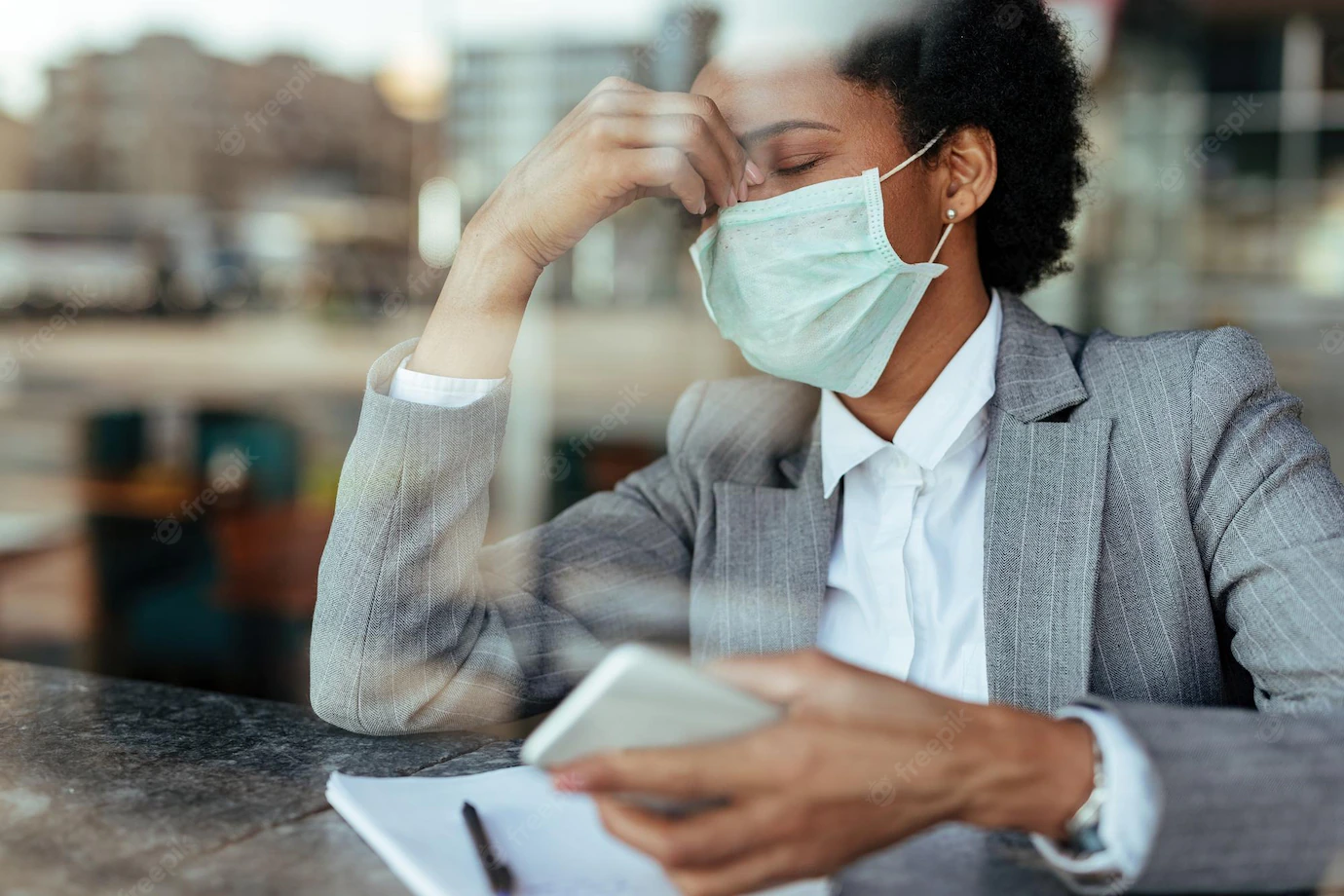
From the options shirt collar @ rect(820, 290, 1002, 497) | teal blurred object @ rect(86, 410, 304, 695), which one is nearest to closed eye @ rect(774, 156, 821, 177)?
shirt collar @ rect(820, 290, 1002, 497)

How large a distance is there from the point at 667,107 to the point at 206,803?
0.79 metres

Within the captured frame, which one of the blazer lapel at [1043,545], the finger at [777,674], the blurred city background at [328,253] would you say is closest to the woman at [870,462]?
the blazer lapel at [1043,545]

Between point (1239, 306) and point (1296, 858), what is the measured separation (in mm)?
6847

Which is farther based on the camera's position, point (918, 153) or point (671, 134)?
point (918, 153)

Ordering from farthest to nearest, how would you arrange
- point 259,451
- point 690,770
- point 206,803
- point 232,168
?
point 232,168 → point 259,451 → point 206,803 → point 690,770

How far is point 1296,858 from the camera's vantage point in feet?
2.50

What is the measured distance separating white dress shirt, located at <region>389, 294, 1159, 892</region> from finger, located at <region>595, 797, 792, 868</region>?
A: 1.88 feet

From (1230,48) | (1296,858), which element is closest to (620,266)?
(1296,858)

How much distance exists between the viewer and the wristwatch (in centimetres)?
75

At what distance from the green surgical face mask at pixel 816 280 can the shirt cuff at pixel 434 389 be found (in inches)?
12.6

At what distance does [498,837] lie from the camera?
83cm

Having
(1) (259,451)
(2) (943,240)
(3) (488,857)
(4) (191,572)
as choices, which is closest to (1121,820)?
(3) (488,857)

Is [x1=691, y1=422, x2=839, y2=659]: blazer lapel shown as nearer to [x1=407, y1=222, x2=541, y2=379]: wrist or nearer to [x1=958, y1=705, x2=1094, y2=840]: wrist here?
[x1=407, y1=222, x2=541, y2=379]: wrist

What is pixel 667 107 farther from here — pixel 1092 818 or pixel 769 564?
pixel 1092 818
